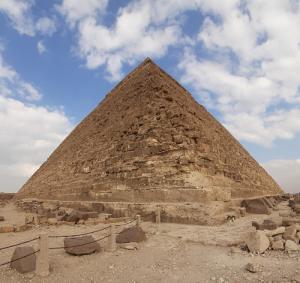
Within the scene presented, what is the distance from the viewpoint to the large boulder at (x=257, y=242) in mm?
4884

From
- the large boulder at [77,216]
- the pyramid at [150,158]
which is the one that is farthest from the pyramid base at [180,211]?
the large boulder at [77,216]

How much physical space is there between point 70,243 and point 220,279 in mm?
2587

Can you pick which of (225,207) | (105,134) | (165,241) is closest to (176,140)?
(225,207)

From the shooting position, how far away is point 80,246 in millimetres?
5078

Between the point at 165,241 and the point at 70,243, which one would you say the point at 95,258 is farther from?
the point at 165,241

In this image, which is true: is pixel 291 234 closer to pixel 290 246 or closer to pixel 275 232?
pixel 275 232

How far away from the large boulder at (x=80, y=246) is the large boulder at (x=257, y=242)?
8.66 ft

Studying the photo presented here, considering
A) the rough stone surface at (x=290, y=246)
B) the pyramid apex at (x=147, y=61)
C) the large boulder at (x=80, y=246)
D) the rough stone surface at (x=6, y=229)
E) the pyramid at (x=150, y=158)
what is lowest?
A: the rough stone surface at (x=290, y=246)

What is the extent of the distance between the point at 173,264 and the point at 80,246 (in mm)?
1619

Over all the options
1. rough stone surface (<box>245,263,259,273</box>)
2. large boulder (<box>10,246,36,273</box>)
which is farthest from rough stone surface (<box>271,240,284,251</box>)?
large boulder (<box>10,246,36,273</box>)

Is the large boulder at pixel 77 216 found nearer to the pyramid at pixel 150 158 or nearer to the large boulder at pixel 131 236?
the pyramid at pixel 150 158

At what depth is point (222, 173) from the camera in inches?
463

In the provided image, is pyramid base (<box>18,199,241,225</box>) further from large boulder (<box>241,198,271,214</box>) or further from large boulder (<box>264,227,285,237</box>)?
large boulder (<box>264,227,285,237</box>)

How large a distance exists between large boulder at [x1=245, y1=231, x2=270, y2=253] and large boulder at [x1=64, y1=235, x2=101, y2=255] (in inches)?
104
